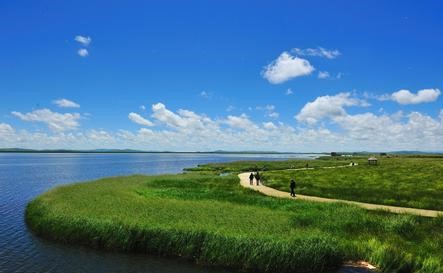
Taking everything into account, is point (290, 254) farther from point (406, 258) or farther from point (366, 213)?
point (366, 213)

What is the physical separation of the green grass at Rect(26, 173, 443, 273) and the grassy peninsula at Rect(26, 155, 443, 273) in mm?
57

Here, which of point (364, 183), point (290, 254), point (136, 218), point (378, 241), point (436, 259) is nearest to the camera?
point (436, 259)

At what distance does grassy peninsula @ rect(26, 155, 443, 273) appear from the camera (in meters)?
23.0

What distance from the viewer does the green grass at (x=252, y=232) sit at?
23.0 m

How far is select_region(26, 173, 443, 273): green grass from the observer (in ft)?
75.4

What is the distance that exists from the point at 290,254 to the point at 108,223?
13.6m

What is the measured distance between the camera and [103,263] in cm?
2402

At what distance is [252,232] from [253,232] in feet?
0.25

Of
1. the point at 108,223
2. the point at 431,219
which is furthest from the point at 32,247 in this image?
the point at 431,219

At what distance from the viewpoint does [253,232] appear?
26.4 meters

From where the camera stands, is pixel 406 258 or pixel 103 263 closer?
pixel 406 258

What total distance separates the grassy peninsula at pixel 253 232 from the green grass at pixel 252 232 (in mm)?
57

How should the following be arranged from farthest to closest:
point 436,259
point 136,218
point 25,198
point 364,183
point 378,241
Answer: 1. point 364,183
2. point 25,198
3. point 136,218
4. point 378,241
5. point 436,259

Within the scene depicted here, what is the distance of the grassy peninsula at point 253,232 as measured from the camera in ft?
75.3
